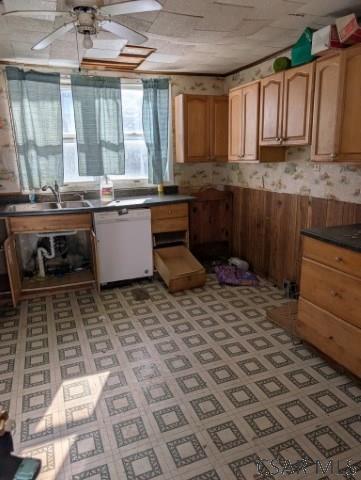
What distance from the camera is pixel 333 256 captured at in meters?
2.05

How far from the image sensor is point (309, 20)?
2.33 meters

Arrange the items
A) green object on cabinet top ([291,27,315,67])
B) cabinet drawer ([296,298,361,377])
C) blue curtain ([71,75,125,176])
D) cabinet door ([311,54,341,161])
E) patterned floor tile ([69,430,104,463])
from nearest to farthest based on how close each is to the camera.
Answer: patterned floor tile ([69,430,104,463])
cabinet drawer ([296,298,361,377])
cabinet door ([311,54,341,161])
green object on cabinet top ([291,27,315,67])
blue curtain ([71,75,125,176])

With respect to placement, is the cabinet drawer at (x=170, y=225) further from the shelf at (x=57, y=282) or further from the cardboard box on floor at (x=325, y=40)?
the cardboard box on floor at (x=325, y=40)

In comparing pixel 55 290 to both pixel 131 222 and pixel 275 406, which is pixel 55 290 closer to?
pixel 131 222

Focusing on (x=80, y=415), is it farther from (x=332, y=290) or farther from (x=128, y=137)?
(x=128, y=137)

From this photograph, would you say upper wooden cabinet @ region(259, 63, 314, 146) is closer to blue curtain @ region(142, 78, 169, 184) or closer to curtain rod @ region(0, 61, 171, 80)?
blue curtain @ region(142, 78, 169, 184)

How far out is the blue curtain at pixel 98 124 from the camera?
3.60m

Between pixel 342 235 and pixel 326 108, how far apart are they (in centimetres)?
90

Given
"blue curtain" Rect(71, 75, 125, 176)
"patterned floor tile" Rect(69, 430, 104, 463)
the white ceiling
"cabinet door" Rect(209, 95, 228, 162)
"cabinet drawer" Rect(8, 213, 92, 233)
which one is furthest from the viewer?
"cabinet door" Rect(209, 95, 228, 162)

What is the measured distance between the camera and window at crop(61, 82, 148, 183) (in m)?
3.68

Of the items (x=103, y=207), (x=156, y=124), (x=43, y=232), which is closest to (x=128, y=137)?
(x=156, y=124)

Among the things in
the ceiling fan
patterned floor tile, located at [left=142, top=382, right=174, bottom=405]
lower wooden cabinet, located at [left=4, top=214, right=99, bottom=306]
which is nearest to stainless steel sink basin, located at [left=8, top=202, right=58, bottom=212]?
lower wooden cabinet, located at [left=4, top=214, right=99, bottom=306]

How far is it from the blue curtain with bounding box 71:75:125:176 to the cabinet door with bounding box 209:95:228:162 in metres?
1.06

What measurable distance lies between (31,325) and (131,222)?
135cm
